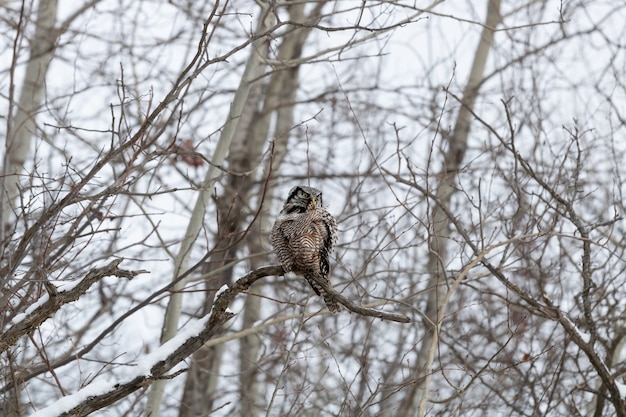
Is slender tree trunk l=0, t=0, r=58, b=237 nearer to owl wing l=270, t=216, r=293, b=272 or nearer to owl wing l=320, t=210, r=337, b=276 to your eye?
owl wing l=270, t=216, r=293, b=272

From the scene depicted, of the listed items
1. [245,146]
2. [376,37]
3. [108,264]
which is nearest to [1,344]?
[108,264]

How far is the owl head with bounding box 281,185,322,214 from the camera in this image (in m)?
5.63

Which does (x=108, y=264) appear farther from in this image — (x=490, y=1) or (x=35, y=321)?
(x=490, y=1)

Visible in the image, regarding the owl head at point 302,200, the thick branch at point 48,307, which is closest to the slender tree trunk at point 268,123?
the owl head at point 302,200

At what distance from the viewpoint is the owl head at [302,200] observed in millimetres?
5633

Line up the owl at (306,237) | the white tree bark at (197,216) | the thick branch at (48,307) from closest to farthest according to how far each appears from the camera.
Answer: the thick branch at (48,307) → the owl at (306,237) → the white tree bark at (197,216)

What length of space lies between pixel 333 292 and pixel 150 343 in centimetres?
494

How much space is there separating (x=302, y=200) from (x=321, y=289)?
0.60 m

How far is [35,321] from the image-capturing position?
13.4ft

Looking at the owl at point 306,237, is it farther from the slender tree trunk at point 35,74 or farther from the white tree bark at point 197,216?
the slender tree trunk at point 35,74

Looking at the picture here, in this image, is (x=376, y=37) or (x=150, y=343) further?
(x=150, y=343)

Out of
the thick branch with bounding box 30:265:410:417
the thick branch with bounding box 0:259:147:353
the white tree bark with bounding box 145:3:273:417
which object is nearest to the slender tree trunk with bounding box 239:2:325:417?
the white tree bark with bounding box 145:3:273:417

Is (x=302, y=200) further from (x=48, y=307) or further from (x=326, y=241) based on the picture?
(x=48, y=307)

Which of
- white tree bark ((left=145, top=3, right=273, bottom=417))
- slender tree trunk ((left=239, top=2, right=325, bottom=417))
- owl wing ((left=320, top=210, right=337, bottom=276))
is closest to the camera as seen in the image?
owl wing ((left=320, top=210, right=337, bottom=276))
